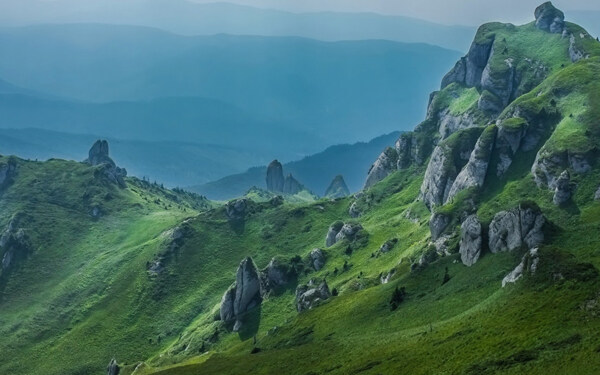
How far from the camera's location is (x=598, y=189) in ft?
591

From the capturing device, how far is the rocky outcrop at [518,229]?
475 ft

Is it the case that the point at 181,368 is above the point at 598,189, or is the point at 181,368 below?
below

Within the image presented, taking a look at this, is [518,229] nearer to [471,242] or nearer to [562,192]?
[471,242]

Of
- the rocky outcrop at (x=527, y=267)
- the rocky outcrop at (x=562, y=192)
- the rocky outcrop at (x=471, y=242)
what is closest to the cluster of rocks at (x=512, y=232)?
the rocky outcrop at (x=471, y=242)

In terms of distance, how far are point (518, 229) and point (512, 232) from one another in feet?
6.29

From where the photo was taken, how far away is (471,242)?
157250mm

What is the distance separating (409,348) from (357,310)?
4735 cm

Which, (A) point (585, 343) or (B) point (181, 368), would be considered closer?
(A) point (585, 343)

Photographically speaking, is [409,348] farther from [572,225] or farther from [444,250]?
[572,225]

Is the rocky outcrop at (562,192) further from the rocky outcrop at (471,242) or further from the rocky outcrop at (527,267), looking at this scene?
the rocky outcrop at (527,267)

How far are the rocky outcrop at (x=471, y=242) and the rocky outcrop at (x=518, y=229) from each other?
15.3 ft

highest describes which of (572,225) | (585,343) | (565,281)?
(572,225)

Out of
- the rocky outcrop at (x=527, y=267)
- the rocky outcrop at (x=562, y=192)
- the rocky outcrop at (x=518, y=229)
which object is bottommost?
the rocky outcrop at (x=527, y=267)

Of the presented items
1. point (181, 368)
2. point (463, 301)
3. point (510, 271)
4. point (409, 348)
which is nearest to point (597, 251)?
point (510, 271)
